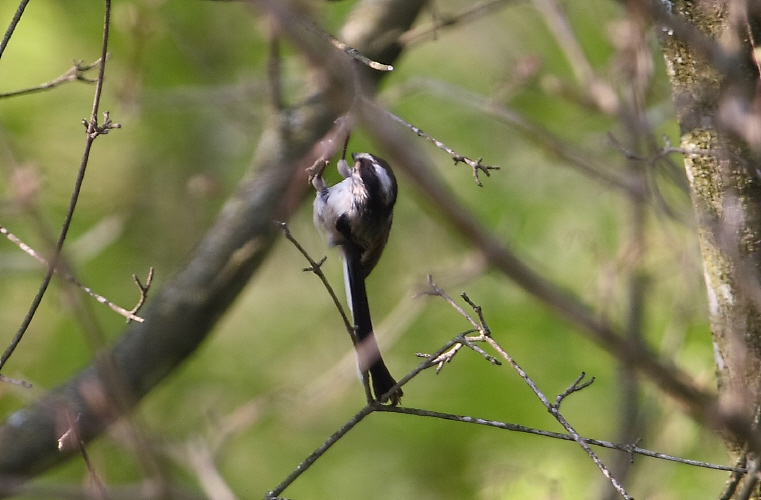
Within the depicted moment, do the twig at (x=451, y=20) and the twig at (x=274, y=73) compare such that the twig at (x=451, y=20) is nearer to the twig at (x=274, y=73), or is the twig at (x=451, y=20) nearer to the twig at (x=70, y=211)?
the twig at (x=274, y=73)

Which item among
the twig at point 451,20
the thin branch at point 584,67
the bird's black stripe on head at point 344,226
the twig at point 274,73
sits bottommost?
the bird's black stripe on head at point 344,226

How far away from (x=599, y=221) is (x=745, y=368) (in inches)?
129

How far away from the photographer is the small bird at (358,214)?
2666 millimetres

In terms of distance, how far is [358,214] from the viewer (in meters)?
2.72

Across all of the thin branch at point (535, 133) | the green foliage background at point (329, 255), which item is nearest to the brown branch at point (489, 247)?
the thin branch at point (535, 133)

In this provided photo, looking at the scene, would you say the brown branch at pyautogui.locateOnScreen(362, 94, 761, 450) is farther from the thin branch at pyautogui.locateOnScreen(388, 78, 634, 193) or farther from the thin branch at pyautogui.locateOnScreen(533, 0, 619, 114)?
the thin branch at pyautogui.locateOnScreen(533, 0, 619, 114)

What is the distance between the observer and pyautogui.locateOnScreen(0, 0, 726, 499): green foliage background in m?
4.73

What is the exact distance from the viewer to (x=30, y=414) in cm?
319

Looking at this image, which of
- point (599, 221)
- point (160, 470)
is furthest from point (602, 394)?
point (160, 470)

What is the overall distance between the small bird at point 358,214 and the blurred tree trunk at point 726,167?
3.38ft

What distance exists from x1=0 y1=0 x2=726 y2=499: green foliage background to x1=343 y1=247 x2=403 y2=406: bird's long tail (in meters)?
1.42

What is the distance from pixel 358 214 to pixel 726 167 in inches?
48.0

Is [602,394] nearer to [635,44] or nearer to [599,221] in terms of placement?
[599,221]

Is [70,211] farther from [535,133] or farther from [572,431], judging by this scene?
[535,133]
